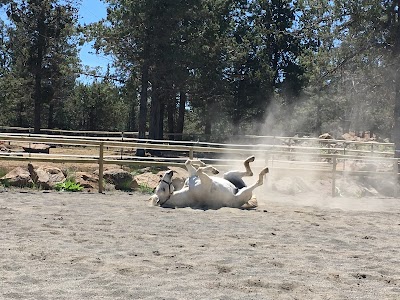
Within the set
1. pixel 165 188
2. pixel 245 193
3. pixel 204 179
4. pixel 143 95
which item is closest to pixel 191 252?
pixel 204 179

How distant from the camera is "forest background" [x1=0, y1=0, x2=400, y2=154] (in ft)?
55.0

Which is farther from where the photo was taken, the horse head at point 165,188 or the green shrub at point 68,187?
the green shrub at point 68,187

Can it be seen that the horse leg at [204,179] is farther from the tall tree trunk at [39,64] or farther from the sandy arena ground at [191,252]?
the tall tree trunk at [39,64]

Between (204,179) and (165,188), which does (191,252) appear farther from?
(165,188)

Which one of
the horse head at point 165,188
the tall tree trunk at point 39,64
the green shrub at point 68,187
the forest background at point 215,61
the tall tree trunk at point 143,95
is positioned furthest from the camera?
the tall tree trunk at point 39,64

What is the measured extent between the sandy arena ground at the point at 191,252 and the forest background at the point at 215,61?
8926 mm

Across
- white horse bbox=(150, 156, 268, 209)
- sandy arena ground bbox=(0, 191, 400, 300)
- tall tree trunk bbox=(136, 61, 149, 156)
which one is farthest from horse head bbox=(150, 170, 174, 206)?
tall tree trunk bbox=(136, 61, 149, 156)

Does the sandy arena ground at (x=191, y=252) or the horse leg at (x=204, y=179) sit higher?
the horse leg at (x=204, y=179)

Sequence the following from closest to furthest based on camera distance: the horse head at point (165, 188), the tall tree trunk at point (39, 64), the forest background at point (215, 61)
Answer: the horse head at point (165, 188), the forest background at point (215, 61), the tall tree trunk at point (39, 64)

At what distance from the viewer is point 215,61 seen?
2623 centimetres

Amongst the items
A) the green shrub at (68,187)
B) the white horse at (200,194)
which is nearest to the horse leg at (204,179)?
the white horse at (200,194)

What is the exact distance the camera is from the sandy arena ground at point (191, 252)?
4230mm

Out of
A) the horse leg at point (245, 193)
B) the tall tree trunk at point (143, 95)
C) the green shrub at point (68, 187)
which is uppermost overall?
the tall tree trunk at point (143, 95)

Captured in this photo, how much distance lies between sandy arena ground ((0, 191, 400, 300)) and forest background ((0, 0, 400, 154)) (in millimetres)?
8926
